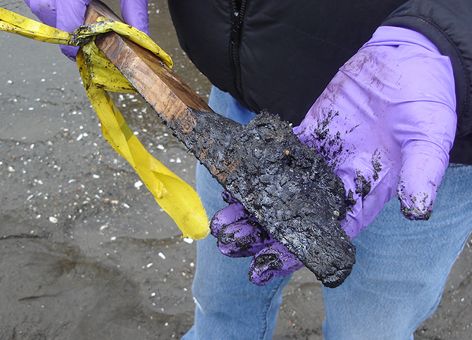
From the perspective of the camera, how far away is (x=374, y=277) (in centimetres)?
124

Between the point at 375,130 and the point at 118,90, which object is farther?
the point at 118,90

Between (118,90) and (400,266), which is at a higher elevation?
(118,90)

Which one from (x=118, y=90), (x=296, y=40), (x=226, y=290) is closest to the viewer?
(x=296, y=40)

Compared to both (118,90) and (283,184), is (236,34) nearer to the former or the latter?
(118,90)

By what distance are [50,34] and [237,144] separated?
490mm

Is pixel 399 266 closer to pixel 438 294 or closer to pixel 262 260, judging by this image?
pixel 438 294

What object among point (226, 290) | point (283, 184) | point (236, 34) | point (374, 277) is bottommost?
point (226, 290)

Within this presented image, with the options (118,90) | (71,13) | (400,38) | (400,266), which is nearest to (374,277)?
(400,266)

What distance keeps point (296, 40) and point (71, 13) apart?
51 cm

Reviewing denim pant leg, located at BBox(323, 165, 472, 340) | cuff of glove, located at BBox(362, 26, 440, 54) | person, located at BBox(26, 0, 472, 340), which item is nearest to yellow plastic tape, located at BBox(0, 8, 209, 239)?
person, located at BBox(26, 0, 472, 340)

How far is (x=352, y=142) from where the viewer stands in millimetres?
969

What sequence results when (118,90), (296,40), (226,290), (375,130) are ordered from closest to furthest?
(375,130)
(296,40)
(118,90)
(226,290)

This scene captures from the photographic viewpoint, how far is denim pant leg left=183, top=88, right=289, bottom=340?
1450 millimetres

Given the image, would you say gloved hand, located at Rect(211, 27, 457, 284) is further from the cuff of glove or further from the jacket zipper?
the jacket zipper
